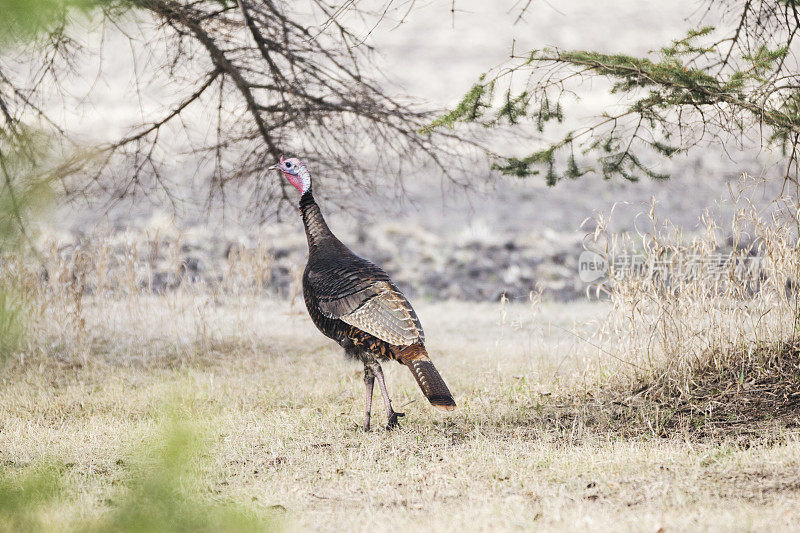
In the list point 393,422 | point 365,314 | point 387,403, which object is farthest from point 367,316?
point 393,422

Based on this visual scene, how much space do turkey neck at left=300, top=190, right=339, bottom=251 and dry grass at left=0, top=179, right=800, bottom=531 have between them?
1.50 meters

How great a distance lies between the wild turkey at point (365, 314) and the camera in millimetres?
5797

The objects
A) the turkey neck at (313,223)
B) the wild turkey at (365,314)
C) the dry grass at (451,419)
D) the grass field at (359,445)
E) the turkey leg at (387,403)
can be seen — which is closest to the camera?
the grass field at (359,445)

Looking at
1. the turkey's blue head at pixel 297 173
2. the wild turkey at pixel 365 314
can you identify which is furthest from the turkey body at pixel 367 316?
the turkey's blue head at pixel 297 173

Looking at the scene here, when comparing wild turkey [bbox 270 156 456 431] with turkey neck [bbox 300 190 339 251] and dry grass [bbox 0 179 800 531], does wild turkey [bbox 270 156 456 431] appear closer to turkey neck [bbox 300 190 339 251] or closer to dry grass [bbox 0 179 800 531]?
turkey neck [bbox 300 190 339 251]

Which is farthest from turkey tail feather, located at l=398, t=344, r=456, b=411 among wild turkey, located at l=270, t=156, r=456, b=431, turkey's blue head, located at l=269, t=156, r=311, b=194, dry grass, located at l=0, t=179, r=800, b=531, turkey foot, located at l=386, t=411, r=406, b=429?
turkey's blue head, located at l=269, t=156, r=311, b=194

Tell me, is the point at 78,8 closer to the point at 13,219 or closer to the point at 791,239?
the point at 13,219

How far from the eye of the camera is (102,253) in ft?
28.6

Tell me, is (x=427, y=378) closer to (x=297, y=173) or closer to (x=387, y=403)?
(x=387, y=403)

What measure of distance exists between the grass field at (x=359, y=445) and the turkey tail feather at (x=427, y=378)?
0.35 m

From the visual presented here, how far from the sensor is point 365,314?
5973 millimetres

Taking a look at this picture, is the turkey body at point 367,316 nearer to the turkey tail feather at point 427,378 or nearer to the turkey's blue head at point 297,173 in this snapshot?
the turkey tail feather at point 427,378

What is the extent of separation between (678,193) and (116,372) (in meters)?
20.3

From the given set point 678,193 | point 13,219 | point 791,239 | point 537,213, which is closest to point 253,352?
point 791,239
